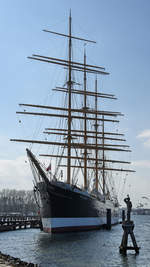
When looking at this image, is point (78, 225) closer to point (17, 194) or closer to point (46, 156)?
point (46, 156)

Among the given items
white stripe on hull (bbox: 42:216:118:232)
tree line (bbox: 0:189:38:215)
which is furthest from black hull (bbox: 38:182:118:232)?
tree line (bbox: 0:189:38:215)

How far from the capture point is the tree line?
12547cm

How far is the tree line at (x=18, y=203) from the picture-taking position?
125 m

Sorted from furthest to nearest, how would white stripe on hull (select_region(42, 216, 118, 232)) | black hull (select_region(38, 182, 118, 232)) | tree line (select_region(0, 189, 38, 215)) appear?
1. tree line (select_region(0, 189, 38, 215))
2. black hull (select_region(38, 182, 118, 232))
3. white stripe on hull (select_region(42, 216, 118, 232))

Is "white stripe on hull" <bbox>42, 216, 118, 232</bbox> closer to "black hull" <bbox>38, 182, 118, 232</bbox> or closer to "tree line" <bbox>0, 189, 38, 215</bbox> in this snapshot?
"black hull" <bbox>38, 182, 118, 232</bbox>

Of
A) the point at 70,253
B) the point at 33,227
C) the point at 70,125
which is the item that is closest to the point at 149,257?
the point at 70,253

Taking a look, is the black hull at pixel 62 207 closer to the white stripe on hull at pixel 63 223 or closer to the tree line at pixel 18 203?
the white stripe on hull at pixel 63 223

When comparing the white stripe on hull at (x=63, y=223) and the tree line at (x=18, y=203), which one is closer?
the white stripe on hull at (x=63, y=223)

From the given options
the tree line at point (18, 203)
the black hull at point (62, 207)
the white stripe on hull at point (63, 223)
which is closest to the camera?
the white stripe on hull at point (63, 223)

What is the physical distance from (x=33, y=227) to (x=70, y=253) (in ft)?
107

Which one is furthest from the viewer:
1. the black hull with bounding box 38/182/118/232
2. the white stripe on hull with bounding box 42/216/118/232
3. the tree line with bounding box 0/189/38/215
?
the tree line with bounding box 0/189/38/215

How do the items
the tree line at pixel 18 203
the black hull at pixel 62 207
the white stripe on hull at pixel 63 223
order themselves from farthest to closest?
the tree line at pixel 18 203, the black hull at pixel 62 207, the white stripe on hull at pixel 63 223

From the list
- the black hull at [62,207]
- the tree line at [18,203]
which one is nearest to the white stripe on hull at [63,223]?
the black hull at [62,207]

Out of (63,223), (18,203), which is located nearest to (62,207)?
(63,223)
